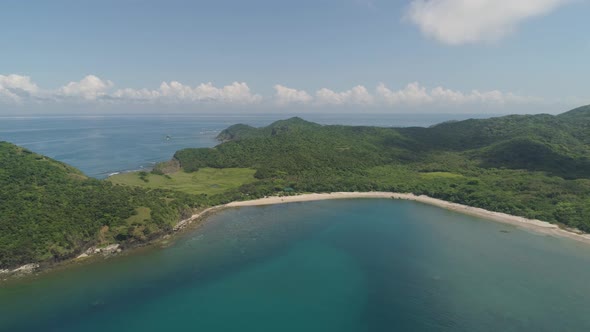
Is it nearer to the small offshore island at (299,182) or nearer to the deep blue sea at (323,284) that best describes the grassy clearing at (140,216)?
the small offshore island at (299,182)

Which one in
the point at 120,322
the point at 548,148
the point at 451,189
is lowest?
the point at 120,322

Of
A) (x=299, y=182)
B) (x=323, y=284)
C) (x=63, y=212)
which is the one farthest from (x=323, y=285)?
(x=299, y=182)

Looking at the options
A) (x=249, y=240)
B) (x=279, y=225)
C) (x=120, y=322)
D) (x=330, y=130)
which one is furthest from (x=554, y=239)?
(x=330, y=130)

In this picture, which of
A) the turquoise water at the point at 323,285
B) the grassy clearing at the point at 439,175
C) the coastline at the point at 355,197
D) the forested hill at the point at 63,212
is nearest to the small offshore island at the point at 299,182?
the forested hill at the point at 63,212

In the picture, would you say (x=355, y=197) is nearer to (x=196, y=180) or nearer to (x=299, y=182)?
(x=299, y=182)

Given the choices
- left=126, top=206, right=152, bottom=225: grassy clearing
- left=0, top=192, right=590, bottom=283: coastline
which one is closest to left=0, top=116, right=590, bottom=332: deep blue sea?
left=0, top=192, right=590, bottom=283: coastline

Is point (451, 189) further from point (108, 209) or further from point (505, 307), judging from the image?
point (108, 209)

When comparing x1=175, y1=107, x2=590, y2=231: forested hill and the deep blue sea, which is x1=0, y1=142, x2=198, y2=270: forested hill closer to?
the deep blue sea
